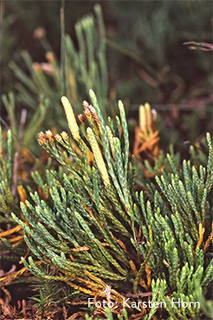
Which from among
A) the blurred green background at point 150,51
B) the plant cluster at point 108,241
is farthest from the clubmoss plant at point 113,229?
the blurred green background at point 150,51

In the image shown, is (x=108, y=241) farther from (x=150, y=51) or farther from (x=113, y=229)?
(x=150, y=51)

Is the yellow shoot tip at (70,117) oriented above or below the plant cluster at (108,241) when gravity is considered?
above

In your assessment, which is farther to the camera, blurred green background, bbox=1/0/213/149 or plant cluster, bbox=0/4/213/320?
blurred green background, bbox=1/0/213/149

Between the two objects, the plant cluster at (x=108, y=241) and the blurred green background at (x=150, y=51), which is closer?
the plant cluster at (x=108, y=241)

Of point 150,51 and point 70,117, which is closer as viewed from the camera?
point 70,117

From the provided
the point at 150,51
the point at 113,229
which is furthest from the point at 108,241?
the point at 150,51

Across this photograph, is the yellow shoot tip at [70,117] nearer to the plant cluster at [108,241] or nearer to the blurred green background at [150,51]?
the plant cluster at [108,241]

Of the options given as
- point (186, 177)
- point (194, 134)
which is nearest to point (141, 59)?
point (194, 134)

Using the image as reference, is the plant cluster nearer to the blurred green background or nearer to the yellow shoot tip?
the yellow shoot tip

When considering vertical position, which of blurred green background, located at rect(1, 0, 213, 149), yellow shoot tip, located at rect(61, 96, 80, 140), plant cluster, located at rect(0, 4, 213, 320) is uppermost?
blurred green background, located at rect(1, 0, 213, 149)

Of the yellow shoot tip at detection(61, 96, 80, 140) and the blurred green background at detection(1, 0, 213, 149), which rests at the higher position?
the blurred green background at detection(1, 0, 213, 149)

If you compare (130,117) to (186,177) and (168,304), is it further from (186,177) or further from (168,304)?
(168,304)

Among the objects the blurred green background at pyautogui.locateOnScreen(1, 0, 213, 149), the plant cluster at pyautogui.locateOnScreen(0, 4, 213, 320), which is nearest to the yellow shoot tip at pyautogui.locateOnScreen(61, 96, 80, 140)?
the plant cluster at pyautogui.locateOnScreen(0, 4, 213, 320)
